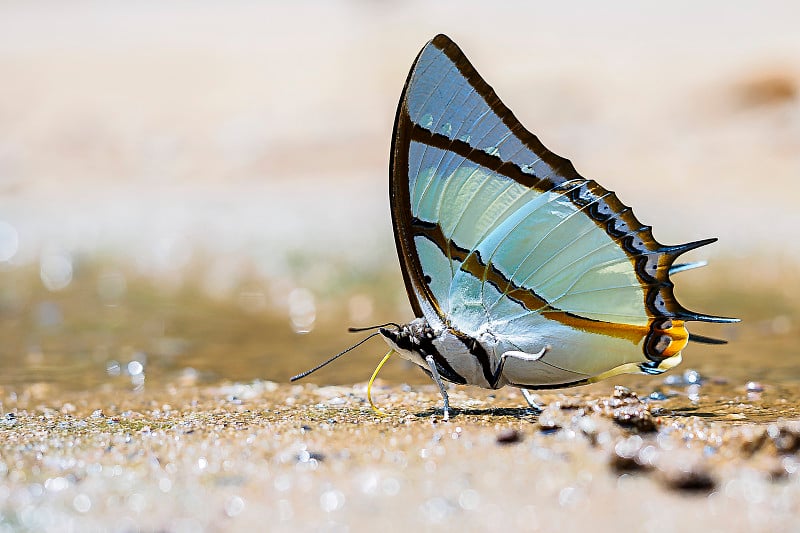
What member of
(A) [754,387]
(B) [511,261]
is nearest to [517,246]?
(B) [511,261]

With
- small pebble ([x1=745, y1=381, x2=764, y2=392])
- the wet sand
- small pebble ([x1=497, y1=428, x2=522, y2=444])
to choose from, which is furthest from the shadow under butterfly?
small pebble ([x1=745, y1=381, x2=764, y2=392])

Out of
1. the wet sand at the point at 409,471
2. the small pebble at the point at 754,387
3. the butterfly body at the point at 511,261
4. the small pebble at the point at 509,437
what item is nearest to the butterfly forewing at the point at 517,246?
the butterfly body at the point at 511,261

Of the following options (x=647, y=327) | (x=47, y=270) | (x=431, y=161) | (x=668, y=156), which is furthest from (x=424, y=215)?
(x=668, y=156)

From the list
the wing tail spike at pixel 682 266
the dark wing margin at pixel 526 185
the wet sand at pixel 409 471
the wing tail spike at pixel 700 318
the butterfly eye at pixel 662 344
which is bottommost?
the wet sand at pixel 409 471

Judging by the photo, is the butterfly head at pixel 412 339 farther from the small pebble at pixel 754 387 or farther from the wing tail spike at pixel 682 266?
the small pebble at pixel 754 387

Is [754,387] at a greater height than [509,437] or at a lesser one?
greater

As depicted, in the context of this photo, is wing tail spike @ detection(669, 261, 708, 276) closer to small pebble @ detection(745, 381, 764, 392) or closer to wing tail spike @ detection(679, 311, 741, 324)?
wing tail spike @ detection(679, 311, 741, 324)

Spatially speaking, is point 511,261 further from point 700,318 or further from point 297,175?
point 297,175
